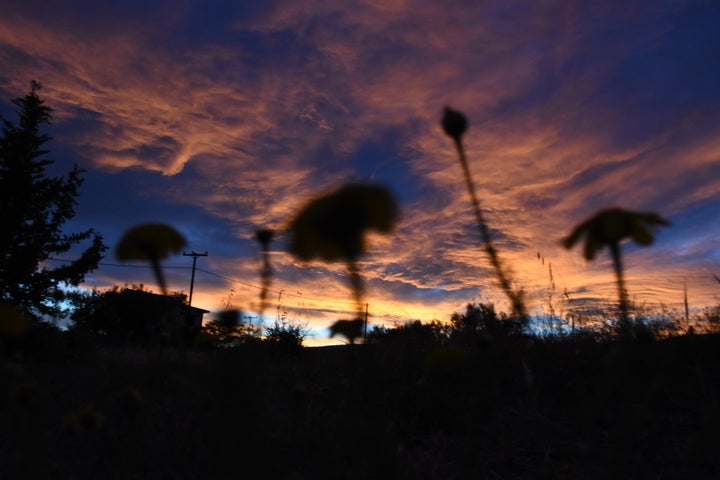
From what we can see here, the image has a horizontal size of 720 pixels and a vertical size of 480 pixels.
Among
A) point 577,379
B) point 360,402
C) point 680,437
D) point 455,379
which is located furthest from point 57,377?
point 680,437

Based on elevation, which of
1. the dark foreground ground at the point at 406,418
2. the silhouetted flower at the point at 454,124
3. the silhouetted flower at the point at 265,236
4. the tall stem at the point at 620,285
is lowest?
the dark foreground ground at the point at 406,418

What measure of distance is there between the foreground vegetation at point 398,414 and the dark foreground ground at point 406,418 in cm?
1

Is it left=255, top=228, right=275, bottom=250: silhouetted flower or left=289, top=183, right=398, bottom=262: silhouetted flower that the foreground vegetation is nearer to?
left=289, top=183, right=398, bottom=262: silhouetted flower

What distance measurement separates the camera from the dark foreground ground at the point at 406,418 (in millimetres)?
1986

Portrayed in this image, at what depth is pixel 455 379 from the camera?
4289mm

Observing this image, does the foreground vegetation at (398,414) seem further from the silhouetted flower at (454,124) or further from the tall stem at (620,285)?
the silhouetted flower at (454,124)

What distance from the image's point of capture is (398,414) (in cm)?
391

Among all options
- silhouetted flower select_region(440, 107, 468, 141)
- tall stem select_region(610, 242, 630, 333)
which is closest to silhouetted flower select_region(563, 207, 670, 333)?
tall stem select_region(610, 242, 630, 333)

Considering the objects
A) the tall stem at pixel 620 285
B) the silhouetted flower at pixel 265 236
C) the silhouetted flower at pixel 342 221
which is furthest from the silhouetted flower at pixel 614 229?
the silhouetted flower at pixel 265 236

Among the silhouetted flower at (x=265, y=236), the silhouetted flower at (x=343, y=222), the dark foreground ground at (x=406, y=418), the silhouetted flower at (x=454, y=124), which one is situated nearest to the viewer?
the silhouetted flower at (x=343, y=222)

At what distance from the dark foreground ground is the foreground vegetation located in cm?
1

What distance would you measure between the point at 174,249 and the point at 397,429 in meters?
2.47

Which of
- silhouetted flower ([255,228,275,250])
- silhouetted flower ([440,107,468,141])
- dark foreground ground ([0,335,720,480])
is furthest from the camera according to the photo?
silhouetted flower ([255,228,275,250])

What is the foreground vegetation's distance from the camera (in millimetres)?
1604
